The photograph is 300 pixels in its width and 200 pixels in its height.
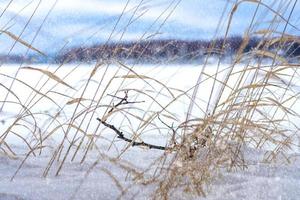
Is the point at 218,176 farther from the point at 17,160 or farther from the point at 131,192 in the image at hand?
the point at 17,160

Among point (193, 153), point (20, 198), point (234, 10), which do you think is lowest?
point (20, 198)

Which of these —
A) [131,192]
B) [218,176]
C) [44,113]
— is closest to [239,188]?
[218,176]

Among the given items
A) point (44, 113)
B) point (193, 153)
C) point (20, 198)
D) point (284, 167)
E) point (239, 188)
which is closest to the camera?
point (20, 198)

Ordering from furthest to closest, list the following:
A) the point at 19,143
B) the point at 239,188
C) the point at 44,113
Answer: the point at 19,143 → the point at 44,113 → the point at 239,188

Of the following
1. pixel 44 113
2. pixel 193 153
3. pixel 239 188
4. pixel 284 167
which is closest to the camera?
pixel 239 188

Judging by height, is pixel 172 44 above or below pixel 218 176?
above

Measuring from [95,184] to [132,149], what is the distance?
2.90ft

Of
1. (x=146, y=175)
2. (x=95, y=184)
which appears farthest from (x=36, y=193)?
(x=146, y=175)

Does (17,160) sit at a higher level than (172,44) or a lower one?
lower

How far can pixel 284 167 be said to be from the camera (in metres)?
1.88

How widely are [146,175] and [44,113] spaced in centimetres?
72

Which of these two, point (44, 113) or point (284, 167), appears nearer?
point (284, 167)

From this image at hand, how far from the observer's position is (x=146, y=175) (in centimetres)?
163

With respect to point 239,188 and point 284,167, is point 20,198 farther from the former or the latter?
point 284,167
